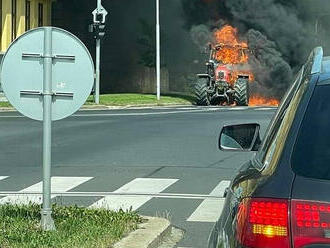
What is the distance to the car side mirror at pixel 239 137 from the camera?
5.06 metres

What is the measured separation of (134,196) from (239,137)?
4853 mm

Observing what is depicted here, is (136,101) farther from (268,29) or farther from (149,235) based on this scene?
(149,235)

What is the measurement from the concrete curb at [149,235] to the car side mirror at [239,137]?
171 cm

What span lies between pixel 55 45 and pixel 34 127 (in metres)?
14.5

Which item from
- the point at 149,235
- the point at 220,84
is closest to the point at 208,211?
the point at 149,235

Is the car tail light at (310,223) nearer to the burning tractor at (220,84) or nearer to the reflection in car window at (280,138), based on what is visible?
the reflection in car window at (280,138)

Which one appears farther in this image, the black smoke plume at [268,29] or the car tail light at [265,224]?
the black smoke plume at [268,29]

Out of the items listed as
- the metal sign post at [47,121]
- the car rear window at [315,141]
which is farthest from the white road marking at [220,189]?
the car rear window at [315,141]

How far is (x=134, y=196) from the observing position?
32.1 ft

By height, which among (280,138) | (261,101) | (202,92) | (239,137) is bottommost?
(261,101)

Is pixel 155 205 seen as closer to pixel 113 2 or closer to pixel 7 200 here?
pixel 7 200

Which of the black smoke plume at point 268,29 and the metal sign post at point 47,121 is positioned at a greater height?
the black smoke plume at point 268,29

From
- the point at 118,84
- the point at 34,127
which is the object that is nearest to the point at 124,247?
the point at 34,127

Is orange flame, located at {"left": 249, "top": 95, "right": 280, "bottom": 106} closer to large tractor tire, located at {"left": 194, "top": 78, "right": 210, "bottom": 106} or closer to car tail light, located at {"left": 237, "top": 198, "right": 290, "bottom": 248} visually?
large tractor tire, located at {"left": 194, "top": 78, "right": 210, "bottom": 106}
